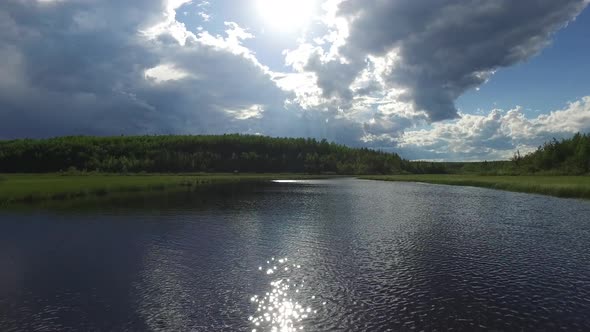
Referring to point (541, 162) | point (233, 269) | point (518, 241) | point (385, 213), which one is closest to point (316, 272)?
point (233, 269)

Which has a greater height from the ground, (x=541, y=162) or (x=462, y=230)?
(x=541, y=162)

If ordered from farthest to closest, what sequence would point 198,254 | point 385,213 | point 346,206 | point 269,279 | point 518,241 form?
point 346,206, point 385,213, point 518,241, point 198,254, point 269,279

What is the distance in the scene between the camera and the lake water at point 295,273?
19516mm

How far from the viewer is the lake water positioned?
19.5m

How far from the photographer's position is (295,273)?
27172mm

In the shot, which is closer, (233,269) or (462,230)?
(233,269)

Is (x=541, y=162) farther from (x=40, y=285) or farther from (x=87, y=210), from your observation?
(x=40, y=285)

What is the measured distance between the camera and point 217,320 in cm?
1923

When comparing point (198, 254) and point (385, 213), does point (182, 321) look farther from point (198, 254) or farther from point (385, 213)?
point (385, 213)

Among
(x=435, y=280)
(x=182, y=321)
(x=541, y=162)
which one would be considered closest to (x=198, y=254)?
(x=182, y=321)

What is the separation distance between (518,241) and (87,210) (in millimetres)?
57401

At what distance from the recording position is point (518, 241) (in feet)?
120

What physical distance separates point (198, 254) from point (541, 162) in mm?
167271

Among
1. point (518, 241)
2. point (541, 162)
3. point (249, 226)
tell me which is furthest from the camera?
point (541, 162)
